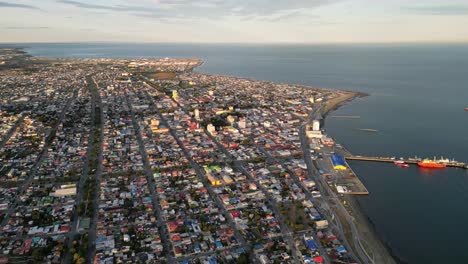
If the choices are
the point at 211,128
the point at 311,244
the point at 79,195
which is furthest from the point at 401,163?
the point at 79,195

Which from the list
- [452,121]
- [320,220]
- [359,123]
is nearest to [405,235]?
[320,220]

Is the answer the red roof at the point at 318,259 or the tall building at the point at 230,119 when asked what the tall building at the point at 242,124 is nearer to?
the tall building at the point at 230,119

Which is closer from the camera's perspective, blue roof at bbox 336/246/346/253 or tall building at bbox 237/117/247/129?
blue roof at bbox 336/246/346/253

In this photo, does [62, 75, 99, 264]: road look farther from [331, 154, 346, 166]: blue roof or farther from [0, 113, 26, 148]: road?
[331, 154, 346, 166]: blue roof

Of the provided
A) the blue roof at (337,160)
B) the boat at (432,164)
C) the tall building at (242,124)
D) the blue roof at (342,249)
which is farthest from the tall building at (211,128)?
the blue roof at (342,249)

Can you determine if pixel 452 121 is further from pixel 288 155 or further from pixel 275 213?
pixel 275 213

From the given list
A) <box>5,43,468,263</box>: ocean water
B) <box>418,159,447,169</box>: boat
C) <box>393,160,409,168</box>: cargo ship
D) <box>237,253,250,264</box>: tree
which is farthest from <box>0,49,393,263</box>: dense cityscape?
<box>418,159,447,169</box>: boat
